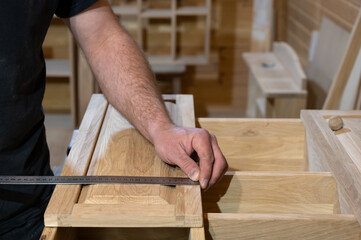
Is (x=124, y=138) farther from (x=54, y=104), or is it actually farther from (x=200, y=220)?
(x=54, y=104)

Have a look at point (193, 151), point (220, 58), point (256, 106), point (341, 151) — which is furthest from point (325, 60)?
point (193, 151)

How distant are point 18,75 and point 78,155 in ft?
0.81

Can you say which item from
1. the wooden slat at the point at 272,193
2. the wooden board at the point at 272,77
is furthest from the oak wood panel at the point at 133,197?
the wooden board at the point at 272,77

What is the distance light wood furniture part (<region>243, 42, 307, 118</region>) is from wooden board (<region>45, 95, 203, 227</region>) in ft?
5.42

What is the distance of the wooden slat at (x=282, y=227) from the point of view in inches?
39.6

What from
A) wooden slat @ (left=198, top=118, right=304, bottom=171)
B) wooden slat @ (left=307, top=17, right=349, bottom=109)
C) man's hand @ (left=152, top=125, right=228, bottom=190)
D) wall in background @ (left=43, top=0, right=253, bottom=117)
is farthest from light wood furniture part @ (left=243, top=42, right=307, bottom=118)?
man's hand @ (left=152, top=125, right=228, bottom=190)

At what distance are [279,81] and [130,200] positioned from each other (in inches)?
79.2

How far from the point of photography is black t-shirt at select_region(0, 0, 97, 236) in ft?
3.79

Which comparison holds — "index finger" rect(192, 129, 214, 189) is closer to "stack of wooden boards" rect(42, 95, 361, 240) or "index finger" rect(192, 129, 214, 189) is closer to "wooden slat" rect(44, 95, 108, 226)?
"stack of wooden boards" rect(42, 95, 361, 240)

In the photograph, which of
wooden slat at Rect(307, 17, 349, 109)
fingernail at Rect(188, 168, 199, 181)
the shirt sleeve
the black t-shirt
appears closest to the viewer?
fingernail at Rect(188, 168, 199, 181)

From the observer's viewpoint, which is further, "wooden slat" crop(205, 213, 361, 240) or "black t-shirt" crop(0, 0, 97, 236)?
"black t-shirt" crop(0, 0, 97, 236)

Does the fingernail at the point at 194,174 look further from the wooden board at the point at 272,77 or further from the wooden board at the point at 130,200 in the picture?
the wooden board at the point at 272,77

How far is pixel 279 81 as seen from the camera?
2820mm

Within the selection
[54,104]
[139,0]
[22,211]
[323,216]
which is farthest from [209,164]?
[54,104]
